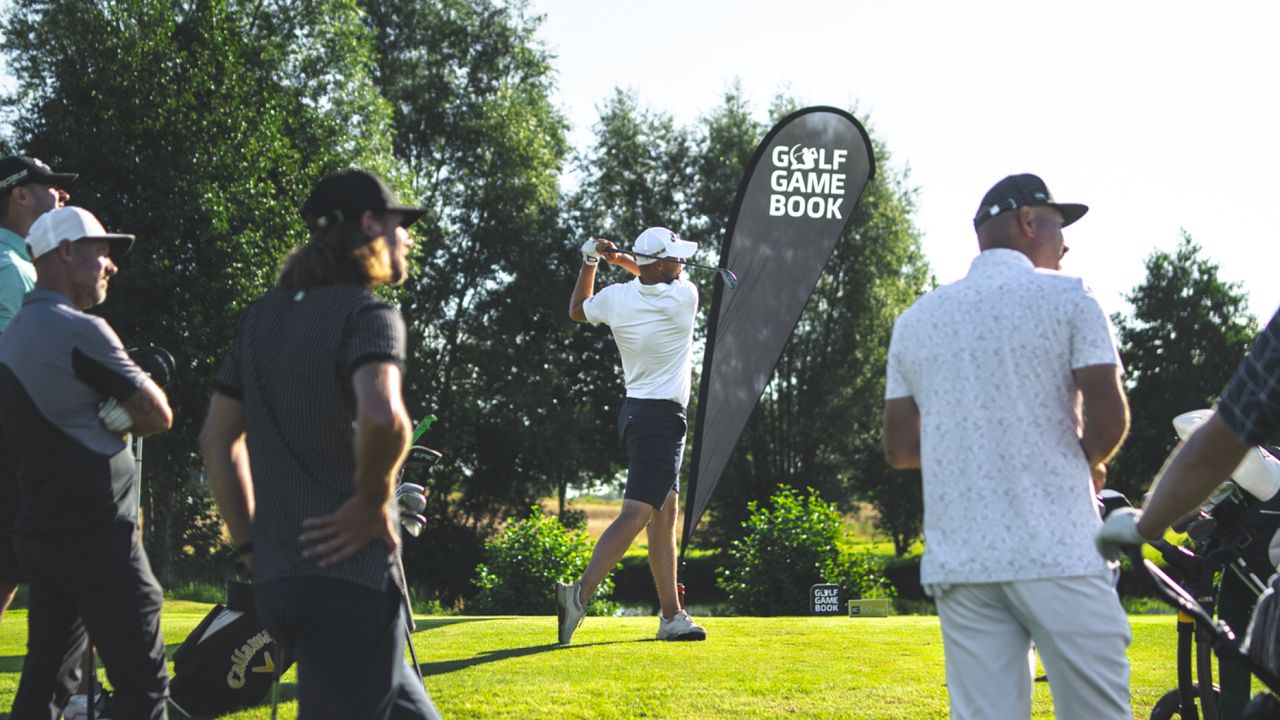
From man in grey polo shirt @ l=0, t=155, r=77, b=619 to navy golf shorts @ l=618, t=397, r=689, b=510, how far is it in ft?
10.1

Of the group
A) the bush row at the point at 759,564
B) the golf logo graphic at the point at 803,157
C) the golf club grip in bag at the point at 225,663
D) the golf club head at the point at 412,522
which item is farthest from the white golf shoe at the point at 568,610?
the golf logo graphic at the point at 803,157

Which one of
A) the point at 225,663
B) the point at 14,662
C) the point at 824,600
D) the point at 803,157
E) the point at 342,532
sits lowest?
the point at 14,662

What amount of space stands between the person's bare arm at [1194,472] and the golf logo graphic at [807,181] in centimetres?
930

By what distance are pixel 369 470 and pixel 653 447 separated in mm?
4247

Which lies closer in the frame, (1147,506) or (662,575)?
(1147,506)

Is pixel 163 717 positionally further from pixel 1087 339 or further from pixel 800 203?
pixel 800 203

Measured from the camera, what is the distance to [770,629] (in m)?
7.57

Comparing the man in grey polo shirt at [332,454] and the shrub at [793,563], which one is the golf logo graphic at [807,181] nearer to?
the shrub at [793,563]

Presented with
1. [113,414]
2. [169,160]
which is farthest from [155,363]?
[169,160]

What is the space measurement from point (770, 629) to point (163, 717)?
14.7 feet

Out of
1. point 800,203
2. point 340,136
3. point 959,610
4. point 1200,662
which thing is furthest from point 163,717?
point 340,136

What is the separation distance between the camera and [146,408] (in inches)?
147

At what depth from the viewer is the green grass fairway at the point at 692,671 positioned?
203 inches

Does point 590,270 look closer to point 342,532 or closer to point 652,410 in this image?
point 652,410
